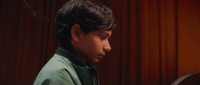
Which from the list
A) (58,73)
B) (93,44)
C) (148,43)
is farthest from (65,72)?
(148,43)

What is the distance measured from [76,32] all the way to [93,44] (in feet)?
0.27

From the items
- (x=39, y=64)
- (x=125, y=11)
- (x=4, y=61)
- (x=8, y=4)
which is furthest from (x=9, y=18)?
(x=125, y=11)

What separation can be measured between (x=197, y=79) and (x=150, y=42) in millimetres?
612

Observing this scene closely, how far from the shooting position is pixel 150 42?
1.58m

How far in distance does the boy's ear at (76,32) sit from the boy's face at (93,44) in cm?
2

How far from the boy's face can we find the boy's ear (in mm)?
16

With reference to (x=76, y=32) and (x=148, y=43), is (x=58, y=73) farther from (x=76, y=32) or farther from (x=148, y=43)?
(x=148, y=43)

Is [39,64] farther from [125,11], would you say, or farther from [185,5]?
[185,5]

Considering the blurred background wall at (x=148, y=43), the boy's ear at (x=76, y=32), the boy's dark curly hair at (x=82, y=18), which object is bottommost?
the blurred background wall at (x=148, y=43)

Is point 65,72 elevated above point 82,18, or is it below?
below

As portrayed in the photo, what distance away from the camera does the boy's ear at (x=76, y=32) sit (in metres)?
0.62

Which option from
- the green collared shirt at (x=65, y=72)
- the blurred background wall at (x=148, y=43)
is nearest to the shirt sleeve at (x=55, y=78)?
the green collared shirt at (x=65, y=72)

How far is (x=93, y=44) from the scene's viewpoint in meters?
0.64

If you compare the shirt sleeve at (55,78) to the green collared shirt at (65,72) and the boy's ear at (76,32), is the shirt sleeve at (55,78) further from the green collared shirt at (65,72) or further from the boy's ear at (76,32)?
the boy's ear at (76,32)
